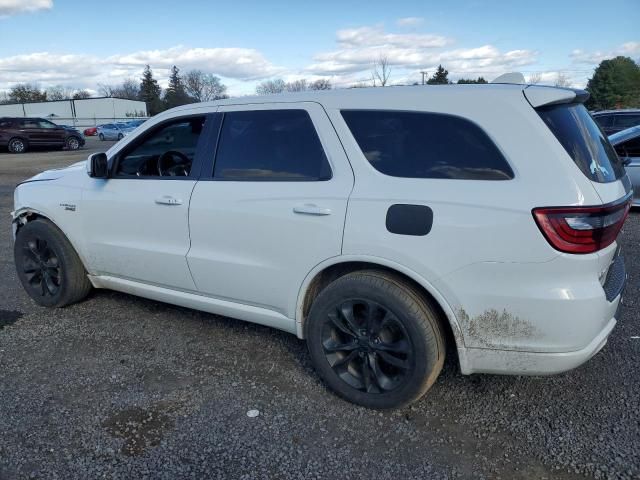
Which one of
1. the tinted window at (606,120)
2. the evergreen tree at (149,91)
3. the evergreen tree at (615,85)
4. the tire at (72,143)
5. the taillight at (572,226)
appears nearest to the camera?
the taillight at (572,226)

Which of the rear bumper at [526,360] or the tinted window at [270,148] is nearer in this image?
the rear bumper at [526,360]

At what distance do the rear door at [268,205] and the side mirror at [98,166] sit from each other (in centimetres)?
94

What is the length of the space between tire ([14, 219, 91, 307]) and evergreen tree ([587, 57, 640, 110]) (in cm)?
4773

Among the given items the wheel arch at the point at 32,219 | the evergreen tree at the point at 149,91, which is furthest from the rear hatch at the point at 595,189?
the evergreen tree at the point at 149,91

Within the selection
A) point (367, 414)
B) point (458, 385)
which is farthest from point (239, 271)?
point (458, 385)

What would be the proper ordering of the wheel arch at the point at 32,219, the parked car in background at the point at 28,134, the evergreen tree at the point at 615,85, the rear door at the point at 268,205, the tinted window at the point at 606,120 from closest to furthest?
1. the rear door at the point at 268,205
2. the wheel arch at the point at 32,219
3. the tinted window at the point at 606,120
4. the parked car in background at the point at 28,134
5. the evergreen tree at the point at 615,85

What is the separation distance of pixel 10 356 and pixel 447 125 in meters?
3.35

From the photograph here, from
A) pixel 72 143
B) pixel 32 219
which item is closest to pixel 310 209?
pixel 32 219

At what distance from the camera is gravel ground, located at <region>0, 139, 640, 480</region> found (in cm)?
258

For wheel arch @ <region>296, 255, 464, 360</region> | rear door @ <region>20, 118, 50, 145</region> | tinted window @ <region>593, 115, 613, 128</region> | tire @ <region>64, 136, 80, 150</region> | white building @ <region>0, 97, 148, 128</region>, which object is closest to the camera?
wheel arch @ <region>296, 255, 464, 360</region>

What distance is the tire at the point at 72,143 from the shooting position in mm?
27225

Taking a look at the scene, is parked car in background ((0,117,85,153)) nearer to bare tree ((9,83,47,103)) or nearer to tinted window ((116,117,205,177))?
tinted window ((116,117,205,177))

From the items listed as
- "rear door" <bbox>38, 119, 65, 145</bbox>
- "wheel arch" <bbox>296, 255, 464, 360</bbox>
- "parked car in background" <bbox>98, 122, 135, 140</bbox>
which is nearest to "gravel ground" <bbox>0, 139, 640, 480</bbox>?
"wheel arch" <bbox>296, 255, 464, 360</bbox>

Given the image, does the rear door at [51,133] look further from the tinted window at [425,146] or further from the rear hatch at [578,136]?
the rear hatch at [578,136]
